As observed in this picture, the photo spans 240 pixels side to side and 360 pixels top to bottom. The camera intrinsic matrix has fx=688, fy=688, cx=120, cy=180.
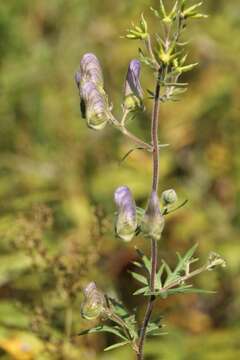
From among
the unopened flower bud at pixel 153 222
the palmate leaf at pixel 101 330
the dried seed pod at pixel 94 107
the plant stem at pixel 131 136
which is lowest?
the palmate leaf at pixel 101 330

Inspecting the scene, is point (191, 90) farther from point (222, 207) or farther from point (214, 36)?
point (222, 207)

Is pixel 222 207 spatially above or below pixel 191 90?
below

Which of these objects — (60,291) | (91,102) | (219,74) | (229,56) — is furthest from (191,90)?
(91,102)

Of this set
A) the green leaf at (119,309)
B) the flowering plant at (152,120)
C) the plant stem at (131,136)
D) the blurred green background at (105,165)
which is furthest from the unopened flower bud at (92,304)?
the blurred green background at (105,165)

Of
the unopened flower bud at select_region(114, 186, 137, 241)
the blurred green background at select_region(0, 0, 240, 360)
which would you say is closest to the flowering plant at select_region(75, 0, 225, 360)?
the unopened flower bud at select_region(114, 186, 137, 241)

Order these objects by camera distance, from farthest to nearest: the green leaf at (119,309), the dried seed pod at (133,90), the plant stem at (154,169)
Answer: the green leaf at (119,309) → the dried seed pod at (133,90) → the plant stem at (154,169)

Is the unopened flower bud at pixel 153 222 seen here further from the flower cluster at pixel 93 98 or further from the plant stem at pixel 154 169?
the flower cluster at pixel 93 98

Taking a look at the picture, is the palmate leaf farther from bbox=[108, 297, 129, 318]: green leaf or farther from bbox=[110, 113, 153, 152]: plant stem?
bbox=[110, 113, 153, 152]: plant stem
